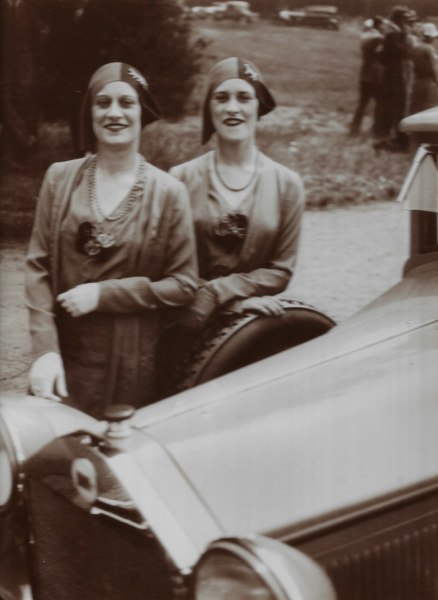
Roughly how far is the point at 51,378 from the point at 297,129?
1.14 metres

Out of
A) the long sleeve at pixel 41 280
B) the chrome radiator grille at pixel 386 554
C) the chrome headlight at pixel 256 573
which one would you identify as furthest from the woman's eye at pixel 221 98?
the chrome headlight at pixel 256 573

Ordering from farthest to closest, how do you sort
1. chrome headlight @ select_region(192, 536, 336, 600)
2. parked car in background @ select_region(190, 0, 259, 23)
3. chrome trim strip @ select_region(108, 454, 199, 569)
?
1. parked car in background @ select_region(190, 0, 259, 23)
2. chrome trim strip @ select_region(108, 454, 199, 569)
3. chrome headlight @ select_region(192, 536, 336, 600)

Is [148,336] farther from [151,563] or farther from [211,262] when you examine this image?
[151,563]

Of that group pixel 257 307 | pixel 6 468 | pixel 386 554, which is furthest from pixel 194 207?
pixel 386 554

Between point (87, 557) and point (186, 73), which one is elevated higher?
point (186, 73)

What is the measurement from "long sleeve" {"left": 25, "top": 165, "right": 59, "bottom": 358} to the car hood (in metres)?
0.59

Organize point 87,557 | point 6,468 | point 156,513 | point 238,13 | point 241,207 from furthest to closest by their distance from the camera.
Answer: point 241,207, point 238,13, point 6,468, point 87,557, point 156,513

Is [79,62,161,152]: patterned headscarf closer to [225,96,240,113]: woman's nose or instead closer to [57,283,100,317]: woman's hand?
[225,96,240,113]: woman's nose

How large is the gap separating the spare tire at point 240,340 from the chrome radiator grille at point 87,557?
570mm

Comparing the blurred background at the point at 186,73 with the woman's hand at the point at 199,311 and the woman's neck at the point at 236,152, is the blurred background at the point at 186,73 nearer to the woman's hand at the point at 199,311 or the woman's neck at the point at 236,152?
the woman's neck at the point at 236,152

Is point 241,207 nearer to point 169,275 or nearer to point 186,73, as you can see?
point 169,275

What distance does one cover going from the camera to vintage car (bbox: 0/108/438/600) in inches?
73.6

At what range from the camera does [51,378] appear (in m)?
2.78

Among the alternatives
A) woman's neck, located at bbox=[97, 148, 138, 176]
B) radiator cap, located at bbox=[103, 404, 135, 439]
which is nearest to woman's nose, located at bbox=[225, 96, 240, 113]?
woman's neck, located at bbox=[97, 148, 138, 176]
